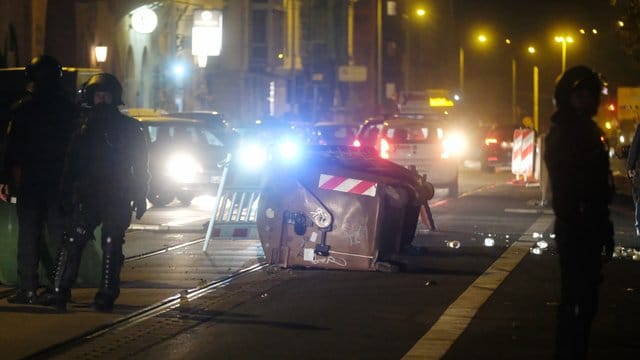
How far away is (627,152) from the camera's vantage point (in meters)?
19.0

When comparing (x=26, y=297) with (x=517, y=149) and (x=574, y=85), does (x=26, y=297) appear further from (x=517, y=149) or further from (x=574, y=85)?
(x=517, y=149)

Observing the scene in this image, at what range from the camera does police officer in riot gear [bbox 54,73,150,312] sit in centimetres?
1149

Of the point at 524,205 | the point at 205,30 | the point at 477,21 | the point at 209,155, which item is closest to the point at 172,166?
the point at 209,155

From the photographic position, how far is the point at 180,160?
26.4 meters

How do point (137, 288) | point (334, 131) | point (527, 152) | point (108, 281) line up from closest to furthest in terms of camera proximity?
point (108, 281)
point (137, 288)
point (527, 152)
point (334, 131)

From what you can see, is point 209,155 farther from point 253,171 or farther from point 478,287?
point 478,287

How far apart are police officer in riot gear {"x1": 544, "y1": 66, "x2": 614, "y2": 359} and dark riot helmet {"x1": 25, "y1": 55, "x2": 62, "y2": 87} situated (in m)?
5.15

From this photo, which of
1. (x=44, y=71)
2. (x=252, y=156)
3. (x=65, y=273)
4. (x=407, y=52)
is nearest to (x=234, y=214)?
(x=44, y=71)

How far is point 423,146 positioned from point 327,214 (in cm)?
1519

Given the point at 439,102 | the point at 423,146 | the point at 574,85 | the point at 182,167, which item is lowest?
the point at 182,167

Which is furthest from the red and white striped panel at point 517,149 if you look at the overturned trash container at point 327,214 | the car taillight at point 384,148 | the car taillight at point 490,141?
the overturned trash container at point 327,214

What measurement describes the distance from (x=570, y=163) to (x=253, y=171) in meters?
15.4

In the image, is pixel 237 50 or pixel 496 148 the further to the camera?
pixel 237 50

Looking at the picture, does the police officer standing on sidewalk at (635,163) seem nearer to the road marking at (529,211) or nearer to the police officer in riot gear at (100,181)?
the road marking at (529,211)
